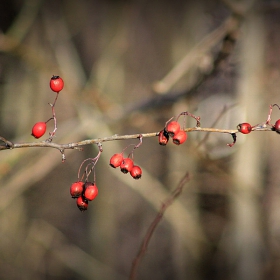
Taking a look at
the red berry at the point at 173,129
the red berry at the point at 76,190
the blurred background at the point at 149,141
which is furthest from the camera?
the blurred background at the point at 149,141

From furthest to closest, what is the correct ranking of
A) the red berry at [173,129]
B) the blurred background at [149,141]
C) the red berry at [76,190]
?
1. the blurred background at [149,141]
2. the red berry at [76,190]
3. the red berry at [173,129]

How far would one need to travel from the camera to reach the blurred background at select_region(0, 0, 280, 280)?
3.00m

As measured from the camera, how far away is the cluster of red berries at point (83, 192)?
3.99ft

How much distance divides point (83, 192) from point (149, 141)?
6737 mm

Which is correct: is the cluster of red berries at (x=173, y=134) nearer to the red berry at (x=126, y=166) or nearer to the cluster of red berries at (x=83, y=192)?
the red berry at (x=126, y=166)

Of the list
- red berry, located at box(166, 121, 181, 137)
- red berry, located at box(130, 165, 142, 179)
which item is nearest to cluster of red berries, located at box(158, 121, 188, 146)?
red berry, located at box(166, 121, 181, 137)

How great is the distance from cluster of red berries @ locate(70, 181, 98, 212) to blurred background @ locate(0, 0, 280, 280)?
100 centimetres

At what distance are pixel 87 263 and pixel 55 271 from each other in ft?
5.19

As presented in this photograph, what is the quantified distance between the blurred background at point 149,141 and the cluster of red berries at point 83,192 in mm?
999

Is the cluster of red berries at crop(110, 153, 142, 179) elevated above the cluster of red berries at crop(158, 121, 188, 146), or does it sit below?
below

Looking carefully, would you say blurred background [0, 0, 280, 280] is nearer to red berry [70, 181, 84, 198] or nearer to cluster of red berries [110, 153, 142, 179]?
cluster of red berries [110, 153, 142, 179]

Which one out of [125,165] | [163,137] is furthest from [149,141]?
[163,137]

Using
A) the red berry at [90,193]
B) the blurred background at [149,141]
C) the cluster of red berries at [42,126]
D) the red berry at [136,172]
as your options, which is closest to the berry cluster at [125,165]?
the red berry at [136,172]

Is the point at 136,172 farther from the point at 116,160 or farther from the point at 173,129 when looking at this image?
the point at 173,129
